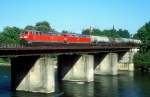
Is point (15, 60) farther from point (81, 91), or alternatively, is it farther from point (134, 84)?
point (134, 84)

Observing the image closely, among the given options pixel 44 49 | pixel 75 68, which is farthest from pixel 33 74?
pixel 75 68

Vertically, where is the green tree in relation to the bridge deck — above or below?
above

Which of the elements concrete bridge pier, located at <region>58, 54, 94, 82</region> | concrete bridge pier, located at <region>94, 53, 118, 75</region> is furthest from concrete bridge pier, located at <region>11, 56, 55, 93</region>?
concrete bridge pier, located at <region>94, 53, 118, 75</region>

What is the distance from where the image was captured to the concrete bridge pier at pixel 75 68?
91.6 m

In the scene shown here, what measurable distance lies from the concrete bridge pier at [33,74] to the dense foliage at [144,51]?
59902mm

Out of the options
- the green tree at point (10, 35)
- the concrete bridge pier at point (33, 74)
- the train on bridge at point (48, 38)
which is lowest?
the concrete bridge pier at point (33, 74)

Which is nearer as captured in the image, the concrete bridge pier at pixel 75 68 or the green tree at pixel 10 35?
the concrete bridge pier at pixel 75 68

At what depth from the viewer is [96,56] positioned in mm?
113062

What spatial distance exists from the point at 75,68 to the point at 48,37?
35.3ft

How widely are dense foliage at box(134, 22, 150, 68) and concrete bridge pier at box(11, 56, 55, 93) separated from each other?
59.9m

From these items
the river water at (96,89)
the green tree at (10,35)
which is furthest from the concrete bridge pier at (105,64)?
the green tree at (10,35)

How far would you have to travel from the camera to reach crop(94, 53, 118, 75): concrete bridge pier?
362 ft

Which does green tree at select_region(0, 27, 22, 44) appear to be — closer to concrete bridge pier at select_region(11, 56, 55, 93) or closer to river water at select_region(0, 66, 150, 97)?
river water at select_region(0, 66, 150, 97)

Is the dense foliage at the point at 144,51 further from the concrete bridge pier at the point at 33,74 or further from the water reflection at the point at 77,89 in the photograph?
the concrete bridge pier at the point at 33,74
